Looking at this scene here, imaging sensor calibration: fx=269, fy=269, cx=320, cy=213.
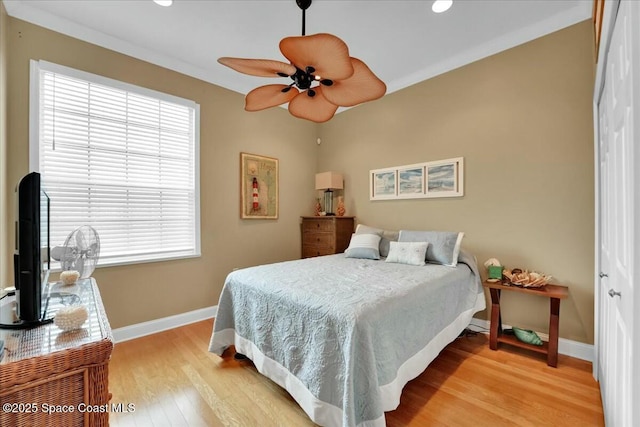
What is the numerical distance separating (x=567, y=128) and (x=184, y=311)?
13.9ft

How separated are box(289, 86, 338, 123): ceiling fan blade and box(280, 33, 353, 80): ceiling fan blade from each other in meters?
0.34

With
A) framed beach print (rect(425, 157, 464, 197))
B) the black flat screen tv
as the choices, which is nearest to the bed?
framed beach print (rect(425, 157, 464, 197))

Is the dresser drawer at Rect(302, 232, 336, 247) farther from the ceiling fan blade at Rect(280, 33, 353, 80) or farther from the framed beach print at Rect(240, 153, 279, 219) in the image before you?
the ceiling fan blade at Rect(280, 33, 353, 80)

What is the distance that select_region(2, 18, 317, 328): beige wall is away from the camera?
2.24m

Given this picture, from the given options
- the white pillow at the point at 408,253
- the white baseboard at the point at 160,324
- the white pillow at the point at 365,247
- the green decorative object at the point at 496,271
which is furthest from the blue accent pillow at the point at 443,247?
the white baseboard at the point at 160,324

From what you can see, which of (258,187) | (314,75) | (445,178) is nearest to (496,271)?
(445,178)

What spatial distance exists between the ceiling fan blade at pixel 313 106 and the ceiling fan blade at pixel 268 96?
6 cm

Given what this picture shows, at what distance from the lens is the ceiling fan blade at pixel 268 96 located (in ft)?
6.58

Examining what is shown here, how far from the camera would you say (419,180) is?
3.29 meters

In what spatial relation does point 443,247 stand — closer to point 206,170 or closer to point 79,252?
point 206,170

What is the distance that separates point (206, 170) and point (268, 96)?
5.18 feet

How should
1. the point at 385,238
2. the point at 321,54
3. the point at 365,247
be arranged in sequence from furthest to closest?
the point at 385,238 → the point at 365,247 → the point at 321,54

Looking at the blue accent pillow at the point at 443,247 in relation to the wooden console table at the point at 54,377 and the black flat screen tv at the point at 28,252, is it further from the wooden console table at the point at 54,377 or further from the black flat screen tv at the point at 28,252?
the black flat screen tv at the point at 28,252

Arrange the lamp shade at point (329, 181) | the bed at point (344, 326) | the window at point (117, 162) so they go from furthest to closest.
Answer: the lamp shade at point (329, 181) → the window at point (117, 162) → the bed at point (344, 326)
